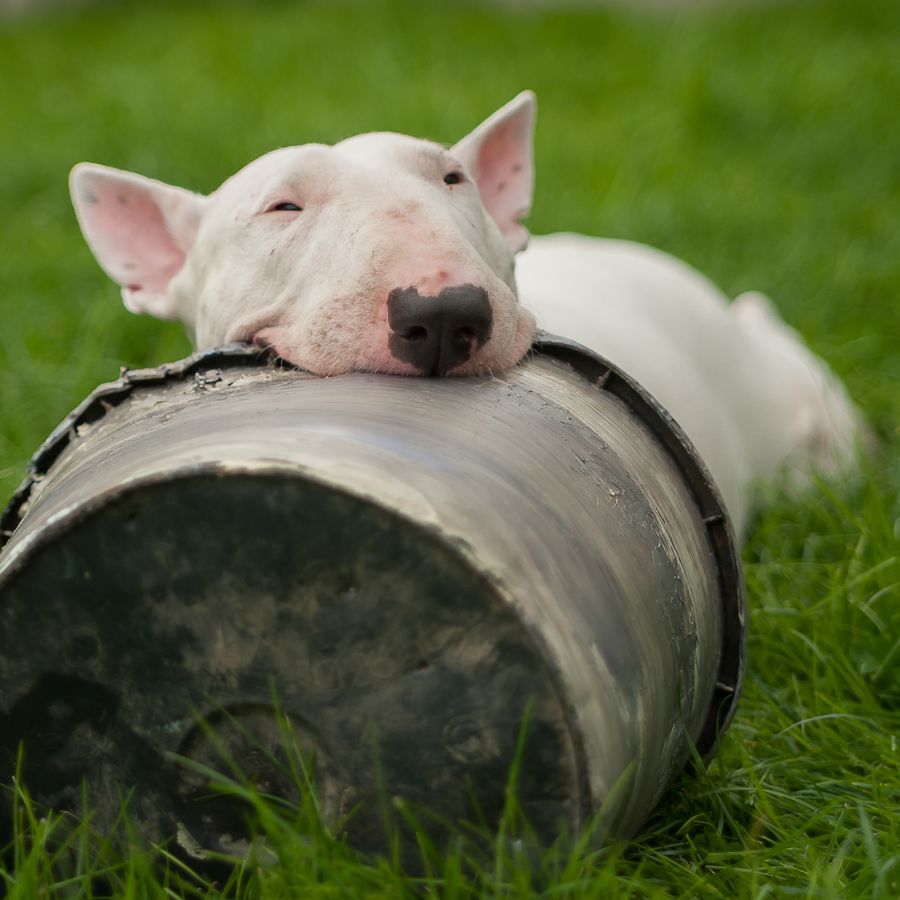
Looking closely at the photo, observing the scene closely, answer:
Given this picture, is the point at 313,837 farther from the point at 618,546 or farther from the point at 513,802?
the point at 618,546

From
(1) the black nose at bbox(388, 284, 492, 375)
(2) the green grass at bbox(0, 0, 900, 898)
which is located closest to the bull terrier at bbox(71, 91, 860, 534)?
(1) the black nose at bbox(388, 284, 492, 375)

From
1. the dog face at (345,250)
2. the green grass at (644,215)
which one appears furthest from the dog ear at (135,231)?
the green grass at (644,215)

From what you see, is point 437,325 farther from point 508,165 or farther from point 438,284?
point 508,165

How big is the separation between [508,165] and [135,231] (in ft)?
2.96

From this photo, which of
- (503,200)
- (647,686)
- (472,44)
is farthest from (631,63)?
(647,686)

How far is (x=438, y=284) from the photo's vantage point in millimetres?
2299

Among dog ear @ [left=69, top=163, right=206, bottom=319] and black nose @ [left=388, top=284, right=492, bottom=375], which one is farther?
dog ear @ [left=69, top=163, right=206, bottom=319]

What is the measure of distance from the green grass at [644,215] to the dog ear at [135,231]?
69cm

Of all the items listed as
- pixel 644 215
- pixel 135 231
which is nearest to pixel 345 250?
pixel 135 231

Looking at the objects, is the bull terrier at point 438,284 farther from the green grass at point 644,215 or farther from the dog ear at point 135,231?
the green grass at point 644,215

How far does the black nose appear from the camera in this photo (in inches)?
90.1

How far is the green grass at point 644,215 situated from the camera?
2.13 m

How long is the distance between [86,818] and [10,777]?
134 mm

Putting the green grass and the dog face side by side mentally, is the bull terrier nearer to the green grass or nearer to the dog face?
the dog face
